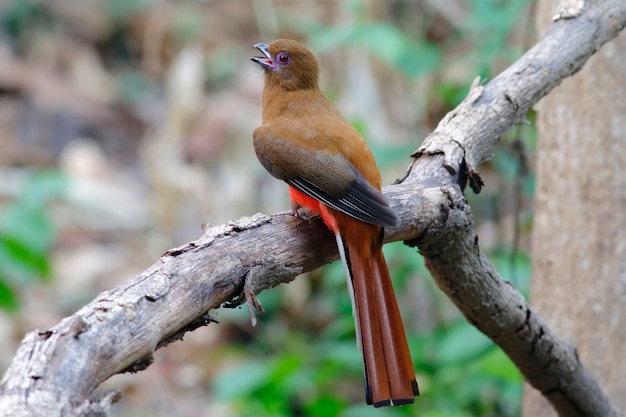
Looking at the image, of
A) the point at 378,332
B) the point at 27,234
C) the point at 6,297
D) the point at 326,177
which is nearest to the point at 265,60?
the point at 326,177

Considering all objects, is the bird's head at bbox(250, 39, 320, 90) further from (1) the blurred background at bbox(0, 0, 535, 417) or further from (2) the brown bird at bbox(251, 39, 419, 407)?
(1) the blurred background at bbox(0, 0, 535, 417)

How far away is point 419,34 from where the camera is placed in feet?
17.7

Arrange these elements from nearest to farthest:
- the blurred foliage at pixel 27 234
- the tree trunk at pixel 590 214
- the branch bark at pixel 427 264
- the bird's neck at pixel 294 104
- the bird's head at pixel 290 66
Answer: the branch bark at pixel 427 264 → the bird's neck at pixel 294 104 → the bird's head at pixel 290 66 → the tree trunk at pixel 590 214 → the blurred foliage at pixel 27 234

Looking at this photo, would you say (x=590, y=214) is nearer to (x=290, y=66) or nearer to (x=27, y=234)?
(x=290, y=66)

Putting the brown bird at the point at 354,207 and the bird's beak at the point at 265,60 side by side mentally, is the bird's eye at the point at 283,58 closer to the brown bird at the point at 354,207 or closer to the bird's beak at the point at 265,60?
the bird's beak at the point at 265,60

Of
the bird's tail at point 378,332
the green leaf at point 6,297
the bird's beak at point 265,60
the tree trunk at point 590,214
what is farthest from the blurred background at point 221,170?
the bird's tail at point 378,332

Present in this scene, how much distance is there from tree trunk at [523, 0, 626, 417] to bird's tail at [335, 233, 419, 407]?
1094mm

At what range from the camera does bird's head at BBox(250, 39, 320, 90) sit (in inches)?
118

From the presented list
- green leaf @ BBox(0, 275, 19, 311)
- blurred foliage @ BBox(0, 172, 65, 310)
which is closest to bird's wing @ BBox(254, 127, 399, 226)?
blurred foliage @ BBox(0, 172, 65, 310)

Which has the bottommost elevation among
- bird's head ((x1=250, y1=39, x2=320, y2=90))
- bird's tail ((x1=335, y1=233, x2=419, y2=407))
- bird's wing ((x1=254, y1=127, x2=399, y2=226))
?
bird's tail ((x1=335, y1=233, x2=419, y2=407))

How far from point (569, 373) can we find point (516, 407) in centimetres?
150

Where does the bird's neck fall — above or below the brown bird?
above

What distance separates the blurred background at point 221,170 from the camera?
152 inches

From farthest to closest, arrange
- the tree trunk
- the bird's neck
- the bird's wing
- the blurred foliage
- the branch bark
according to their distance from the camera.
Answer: the blurred foliage
the tree trunk
the bird's neck
the bird's wing
the branch bark
